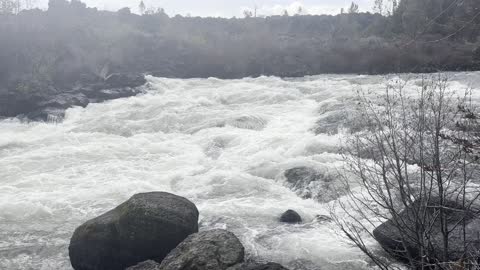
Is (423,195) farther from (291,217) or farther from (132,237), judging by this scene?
(132,237)

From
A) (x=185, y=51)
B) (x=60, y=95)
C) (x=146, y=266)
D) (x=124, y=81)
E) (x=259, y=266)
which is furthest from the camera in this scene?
(x=185, y=51)

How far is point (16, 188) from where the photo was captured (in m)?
10.7

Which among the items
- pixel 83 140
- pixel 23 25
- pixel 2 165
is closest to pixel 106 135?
pixel 83 140

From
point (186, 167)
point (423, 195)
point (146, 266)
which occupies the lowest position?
point (146, 266)

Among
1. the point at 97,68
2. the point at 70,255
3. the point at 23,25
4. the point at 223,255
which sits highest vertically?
the point at 23,25

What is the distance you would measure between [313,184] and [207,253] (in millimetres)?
4619

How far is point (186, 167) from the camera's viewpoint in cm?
1225

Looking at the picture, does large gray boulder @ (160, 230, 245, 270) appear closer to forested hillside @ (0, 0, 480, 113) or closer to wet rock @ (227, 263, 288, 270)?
wet rock @ (227, 263, 288, 270)

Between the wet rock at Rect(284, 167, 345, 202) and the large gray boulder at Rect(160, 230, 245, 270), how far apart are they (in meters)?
3.60

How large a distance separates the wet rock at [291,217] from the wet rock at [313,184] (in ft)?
3.60

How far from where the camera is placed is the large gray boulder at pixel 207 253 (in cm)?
616

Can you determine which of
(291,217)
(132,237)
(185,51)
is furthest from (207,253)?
(185,51)

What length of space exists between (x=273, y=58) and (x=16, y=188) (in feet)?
92.3

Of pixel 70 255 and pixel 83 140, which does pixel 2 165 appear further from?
pixel 70 255
